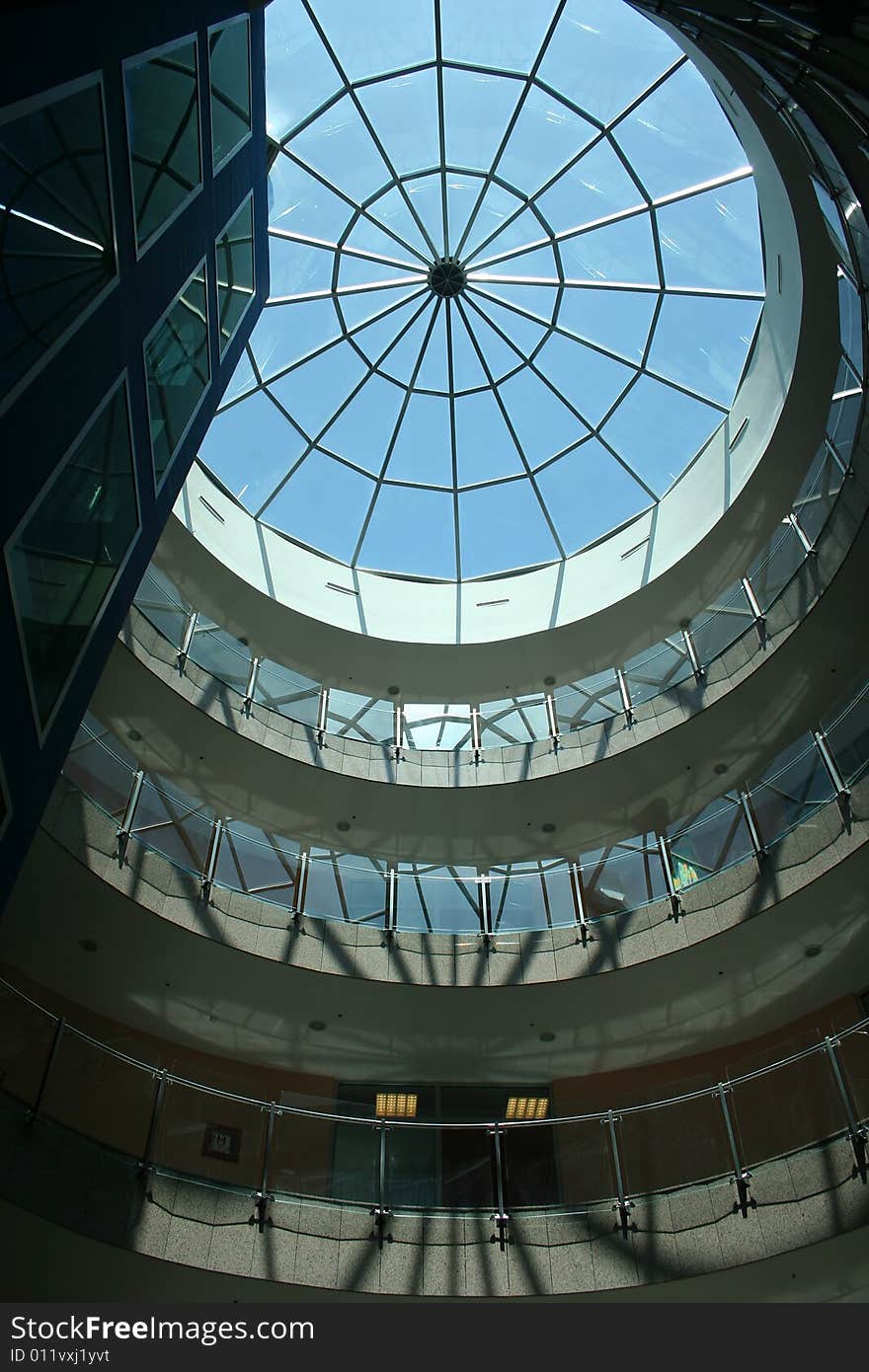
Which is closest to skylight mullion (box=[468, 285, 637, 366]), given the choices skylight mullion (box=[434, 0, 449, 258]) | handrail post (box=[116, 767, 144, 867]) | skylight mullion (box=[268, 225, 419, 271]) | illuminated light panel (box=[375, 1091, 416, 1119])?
skylight mullion (box=[434, 0, 449, 258])

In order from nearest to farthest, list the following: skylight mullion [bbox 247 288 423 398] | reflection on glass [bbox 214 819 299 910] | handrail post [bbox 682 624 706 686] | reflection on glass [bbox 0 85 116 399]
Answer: reflection on glass [bbox 0 85 116 399] < reflection on glass [bbox 214 819 299 910] < handrail post [bbox 682 624 706 686] < skylight mullion [bbox 247 288 423 398]

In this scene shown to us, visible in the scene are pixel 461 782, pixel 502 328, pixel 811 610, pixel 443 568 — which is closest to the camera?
pixel 811 610

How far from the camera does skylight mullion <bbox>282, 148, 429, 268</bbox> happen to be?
20.7 m

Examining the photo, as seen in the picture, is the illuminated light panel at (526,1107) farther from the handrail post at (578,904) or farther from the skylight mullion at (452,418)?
the skylight mullion at (452,418)

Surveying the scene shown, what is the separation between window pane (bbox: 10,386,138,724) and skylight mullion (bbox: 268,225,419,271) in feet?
46.4

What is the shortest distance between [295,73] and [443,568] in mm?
11884

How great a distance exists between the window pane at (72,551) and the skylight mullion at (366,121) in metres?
13.7

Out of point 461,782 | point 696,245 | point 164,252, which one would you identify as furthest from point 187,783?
point 696,245

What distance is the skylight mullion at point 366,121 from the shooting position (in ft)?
62.5

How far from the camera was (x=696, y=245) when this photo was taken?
21.5 metres

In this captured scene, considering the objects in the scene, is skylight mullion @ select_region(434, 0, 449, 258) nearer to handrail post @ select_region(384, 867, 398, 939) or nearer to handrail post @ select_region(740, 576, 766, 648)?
handrail post @ select_region(740, 576, 766, 648)

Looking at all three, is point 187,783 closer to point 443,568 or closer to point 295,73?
point 443,568

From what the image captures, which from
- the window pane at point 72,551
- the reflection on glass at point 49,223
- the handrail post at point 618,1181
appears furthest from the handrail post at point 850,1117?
the reflection on glass at point 49,223

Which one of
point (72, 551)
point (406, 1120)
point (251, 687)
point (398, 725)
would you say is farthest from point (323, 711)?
point (72, 551)
